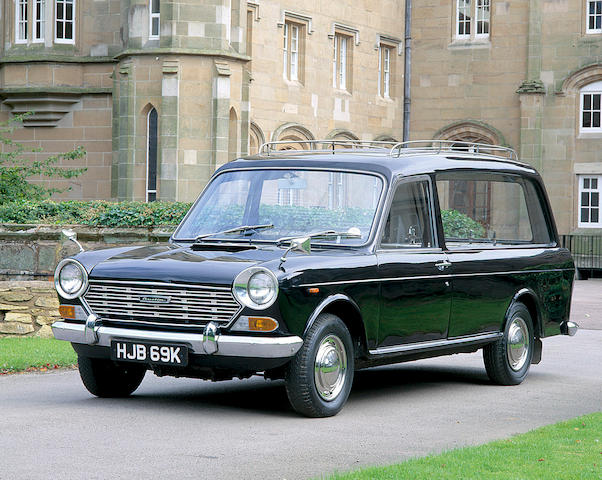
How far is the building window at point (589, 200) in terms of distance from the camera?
39.0 m

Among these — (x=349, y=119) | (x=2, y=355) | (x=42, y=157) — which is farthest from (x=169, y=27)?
(x=2, y=355)

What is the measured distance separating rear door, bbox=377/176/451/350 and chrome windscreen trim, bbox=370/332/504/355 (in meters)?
0.04

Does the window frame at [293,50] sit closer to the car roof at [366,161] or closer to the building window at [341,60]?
the building window at [341,60]

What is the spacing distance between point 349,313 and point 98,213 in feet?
29.4

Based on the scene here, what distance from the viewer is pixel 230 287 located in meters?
8.28

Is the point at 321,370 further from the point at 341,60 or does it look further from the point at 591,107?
the point at 591,107

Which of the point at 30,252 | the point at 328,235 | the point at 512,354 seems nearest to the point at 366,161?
the point at 328,235

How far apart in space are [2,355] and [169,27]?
14.9 meters

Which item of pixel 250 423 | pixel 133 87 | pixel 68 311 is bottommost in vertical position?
pixel 250 423

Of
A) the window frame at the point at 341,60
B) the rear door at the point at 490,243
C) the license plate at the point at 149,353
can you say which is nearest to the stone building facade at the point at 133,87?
the window frame at the point at 341,60

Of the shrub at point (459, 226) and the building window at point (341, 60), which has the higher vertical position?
the building window at point (341, 60)

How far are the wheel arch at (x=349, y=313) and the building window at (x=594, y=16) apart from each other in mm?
31736

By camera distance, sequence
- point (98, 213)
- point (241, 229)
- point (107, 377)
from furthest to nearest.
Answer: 1. point (98, 213)
2. point (241, 229)
3. point (107, 377)

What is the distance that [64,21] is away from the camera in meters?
27.4
